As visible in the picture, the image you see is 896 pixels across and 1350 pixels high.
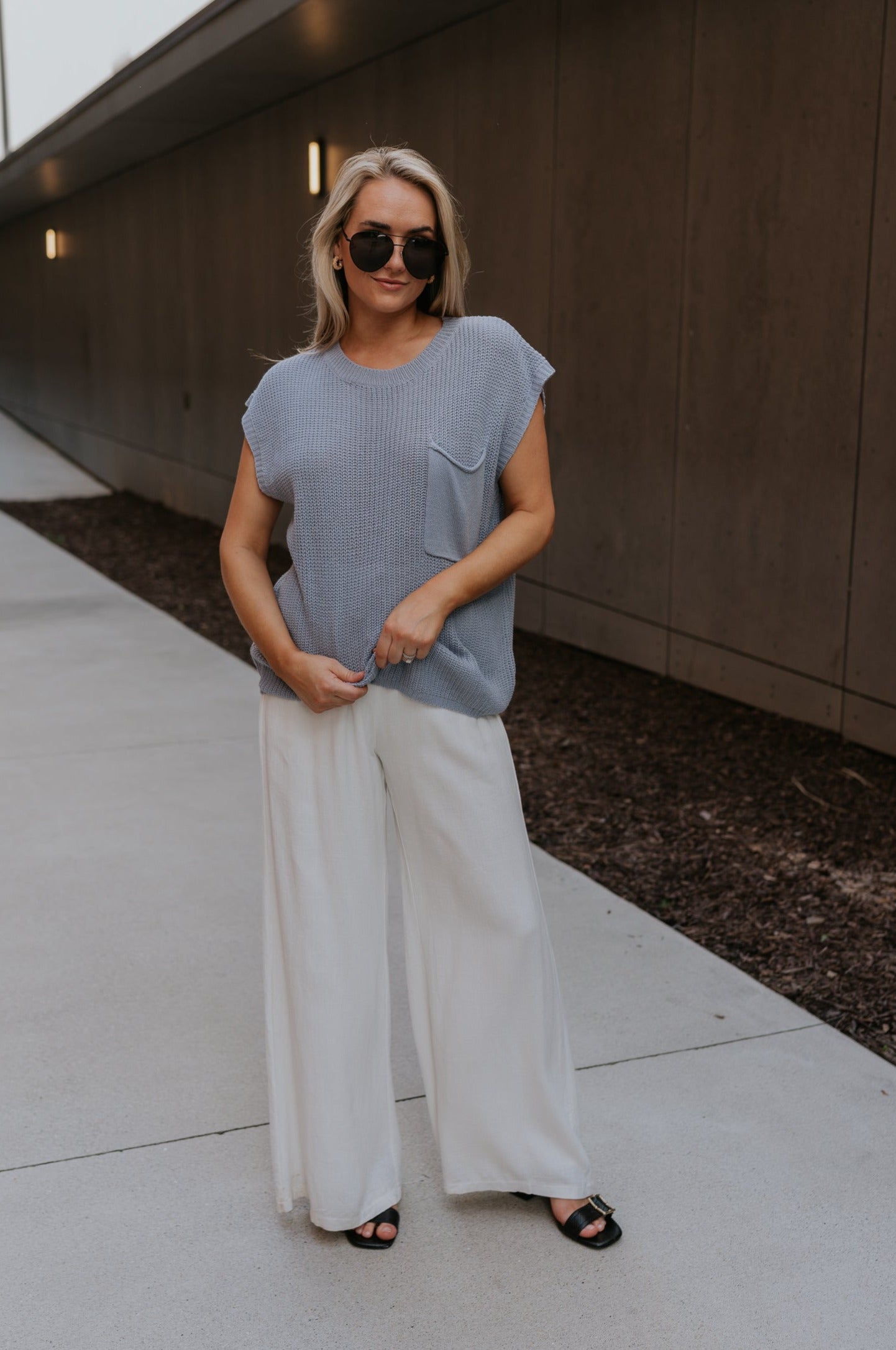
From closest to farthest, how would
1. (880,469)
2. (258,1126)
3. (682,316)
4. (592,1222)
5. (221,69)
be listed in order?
(592,1222) < (258,1126) < (880,469) < (682,316) < (221,69)

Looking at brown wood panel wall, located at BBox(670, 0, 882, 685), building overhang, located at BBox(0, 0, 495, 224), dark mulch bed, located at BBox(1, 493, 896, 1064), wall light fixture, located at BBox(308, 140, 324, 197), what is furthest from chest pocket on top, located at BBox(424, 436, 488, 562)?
wall light fixture, located at BBox(308, 140, 324, 197)

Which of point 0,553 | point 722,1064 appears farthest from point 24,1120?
point 0,553

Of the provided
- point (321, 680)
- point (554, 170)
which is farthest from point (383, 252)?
point (554, 170)

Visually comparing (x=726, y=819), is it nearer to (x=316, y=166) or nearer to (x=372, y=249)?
(x=372, y=249)

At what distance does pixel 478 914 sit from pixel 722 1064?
3.42ft

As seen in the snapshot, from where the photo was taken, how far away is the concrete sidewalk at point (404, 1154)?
7.55 feet

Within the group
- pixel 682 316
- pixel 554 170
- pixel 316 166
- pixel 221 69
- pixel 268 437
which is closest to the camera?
pixel 268 437

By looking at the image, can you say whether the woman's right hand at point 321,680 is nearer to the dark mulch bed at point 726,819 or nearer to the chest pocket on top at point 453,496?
the chest pocket on top at point 453,496

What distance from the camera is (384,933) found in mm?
2477

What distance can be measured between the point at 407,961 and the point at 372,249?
124cm

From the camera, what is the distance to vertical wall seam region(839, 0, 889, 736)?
529 centimetres

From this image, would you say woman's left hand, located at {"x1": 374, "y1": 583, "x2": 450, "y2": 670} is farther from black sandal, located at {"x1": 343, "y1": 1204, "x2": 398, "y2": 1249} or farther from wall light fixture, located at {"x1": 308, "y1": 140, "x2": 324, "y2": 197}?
wall light fixture, located at {"x1": 308, "y1": 140, "x2": 324, "y2": 197}

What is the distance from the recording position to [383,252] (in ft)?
7.36

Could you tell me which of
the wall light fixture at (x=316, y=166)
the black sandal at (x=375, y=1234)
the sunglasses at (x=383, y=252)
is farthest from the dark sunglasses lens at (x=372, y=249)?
the wall light fixture at (x=316, y=166)
